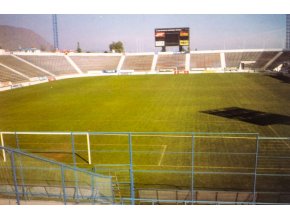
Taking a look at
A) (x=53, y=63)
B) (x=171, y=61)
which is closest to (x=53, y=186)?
(x=53, y=63)

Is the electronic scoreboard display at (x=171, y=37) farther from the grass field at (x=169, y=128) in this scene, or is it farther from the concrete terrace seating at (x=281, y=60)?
the grass field at (x=169, y=128)

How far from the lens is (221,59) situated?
79.0m

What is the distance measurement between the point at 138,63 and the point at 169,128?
6350 centimetres

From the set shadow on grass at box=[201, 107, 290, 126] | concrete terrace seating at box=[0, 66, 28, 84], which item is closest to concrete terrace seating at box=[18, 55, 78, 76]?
concrete terrace seating at box=[0, 66, 28, 84]

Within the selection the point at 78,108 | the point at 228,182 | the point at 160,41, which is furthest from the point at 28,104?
the point at 160,41

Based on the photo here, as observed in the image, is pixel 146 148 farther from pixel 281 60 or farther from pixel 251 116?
pixel 281 60

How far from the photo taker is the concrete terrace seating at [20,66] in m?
56.7

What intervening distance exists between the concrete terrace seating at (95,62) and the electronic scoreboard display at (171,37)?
599 inches

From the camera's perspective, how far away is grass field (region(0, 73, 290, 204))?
41.1 ft

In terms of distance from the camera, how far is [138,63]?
266 feet

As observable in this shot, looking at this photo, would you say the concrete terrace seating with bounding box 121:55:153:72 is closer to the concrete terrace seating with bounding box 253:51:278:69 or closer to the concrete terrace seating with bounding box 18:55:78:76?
the concrete terrace seating with bounding box 18:55:78:76

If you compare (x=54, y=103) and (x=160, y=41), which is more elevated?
(x=160, y=41)
